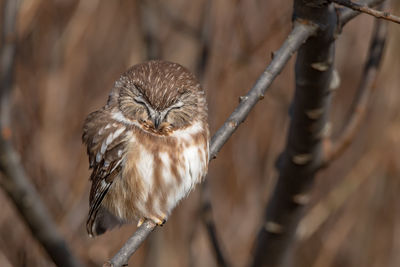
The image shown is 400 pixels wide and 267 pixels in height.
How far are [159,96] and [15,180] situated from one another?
0.96 m

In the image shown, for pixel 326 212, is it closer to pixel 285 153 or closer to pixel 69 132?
pixel 285 153

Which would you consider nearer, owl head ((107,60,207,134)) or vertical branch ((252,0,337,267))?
vertical branch ((252,0,337,267))

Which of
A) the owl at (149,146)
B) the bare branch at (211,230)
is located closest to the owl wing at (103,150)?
the owl at (149,146)

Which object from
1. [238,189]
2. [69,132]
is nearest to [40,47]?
[69,132]

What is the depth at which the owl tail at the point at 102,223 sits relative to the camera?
3.71 metres

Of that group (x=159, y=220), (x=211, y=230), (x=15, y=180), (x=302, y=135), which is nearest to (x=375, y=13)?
(x=302, y=135)

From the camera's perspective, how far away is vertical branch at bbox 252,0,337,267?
274 cm

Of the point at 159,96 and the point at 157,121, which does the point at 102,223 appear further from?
the point at 159,96

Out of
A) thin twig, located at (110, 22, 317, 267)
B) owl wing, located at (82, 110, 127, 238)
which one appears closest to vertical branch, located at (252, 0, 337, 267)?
thin twig, located at (110, 22, 317, 267)

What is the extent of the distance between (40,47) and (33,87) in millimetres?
447

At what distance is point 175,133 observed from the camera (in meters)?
3.45

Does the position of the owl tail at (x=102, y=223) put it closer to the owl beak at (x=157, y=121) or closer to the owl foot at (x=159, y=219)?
the owl foot at (x=159, y=219)

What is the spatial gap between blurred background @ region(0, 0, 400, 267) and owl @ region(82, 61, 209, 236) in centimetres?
78

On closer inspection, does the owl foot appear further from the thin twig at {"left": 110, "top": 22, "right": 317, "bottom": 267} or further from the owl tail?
the thin twig at {"left": 110, "top": 22, "right": 317, "bottom": 267}
